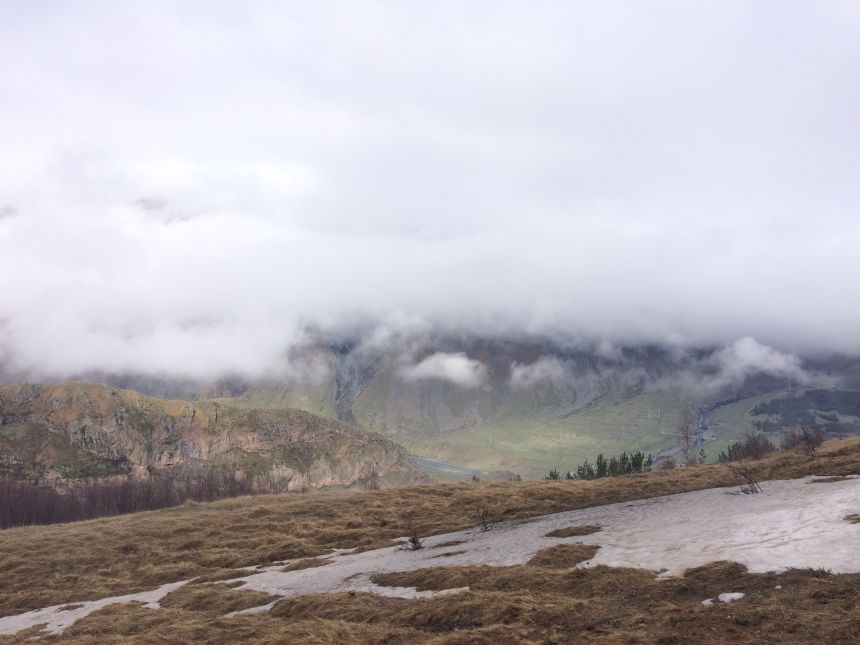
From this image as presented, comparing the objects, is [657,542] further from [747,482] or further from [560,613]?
[747,482]

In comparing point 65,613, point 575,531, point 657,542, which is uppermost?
point 657,542

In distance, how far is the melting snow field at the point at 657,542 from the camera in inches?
1074

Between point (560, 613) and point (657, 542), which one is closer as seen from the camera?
point (560, 613)

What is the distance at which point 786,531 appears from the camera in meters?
29.9

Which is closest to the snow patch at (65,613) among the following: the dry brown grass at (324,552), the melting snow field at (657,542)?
the melting snow field at (657,542)

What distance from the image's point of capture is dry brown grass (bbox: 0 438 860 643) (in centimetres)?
2345

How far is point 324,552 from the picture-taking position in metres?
54.7

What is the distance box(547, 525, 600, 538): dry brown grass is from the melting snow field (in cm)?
75

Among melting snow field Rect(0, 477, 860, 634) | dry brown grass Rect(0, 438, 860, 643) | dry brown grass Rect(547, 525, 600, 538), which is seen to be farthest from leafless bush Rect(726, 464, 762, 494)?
dry brown grass Rect(547, 525, 600, 538)

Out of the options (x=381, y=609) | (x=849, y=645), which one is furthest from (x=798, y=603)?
(x=381, y=609)

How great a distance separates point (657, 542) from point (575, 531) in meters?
8.33

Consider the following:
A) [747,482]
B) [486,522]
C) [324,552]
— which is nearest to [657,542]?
[747,482]

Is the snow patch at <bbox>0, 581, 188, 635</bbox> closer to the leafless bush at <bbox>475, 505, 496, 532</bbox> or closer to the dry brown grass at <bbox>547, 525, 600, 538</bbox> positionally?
the leafless bush at <bbox>475, 505, 496, 532</bbox>

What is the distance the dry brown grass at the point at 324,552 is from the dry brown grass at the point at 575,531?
960cm
